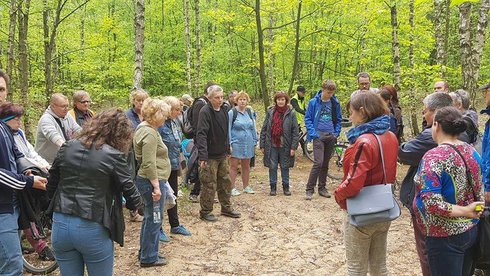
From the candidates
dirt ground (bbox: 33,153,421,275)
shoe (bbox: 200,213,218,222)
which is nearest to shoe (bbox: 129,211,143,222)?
dirt ground (bbox: 33,153,421,275)

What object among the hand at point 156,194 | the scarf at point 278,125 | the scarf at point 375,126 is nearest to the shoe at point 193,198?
the scarf at point 278,125

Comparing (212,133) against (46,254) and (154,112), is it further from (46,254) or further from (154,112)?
(46,254)

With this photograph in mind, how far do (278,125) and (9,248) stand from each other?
17.7 ft

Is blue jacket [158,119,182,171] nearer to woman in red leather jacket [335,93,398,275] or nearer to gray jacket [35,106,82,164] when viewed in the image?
gray jacket [35,106,82,164]

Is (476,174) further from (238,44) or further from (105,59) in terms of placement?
(238,44)

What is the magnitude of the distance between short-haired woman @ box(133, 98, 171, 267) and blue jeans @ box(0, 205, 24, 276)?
1.52 metres

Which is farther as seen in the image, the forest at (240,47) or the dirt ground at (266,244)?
the forest at (240,47)

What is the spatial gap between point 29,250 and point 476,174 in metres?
4.78

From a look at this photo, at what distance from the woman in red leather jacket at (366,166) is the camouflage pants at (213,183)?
121 inches

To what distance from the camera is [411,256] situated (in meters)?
4.86

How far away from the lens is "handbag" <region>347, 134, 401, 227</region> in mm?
3012

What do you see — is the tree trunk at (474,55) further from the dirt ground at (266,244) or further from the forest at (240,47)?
the dirt ground at (266,244)

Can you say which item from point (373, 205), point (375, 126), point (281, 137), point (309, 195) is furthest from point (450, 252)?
point (281, 137)

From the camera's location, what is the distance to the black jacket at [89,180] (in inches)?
104
